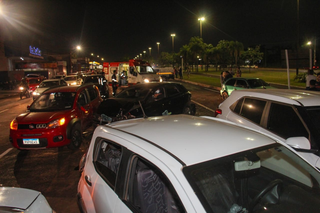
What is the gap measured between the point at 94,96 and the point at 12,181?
4.20 meters

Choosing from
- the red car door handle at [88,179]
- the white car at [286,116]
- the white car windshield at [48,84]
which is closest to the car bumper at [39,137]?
the red car door handle at [88,179]

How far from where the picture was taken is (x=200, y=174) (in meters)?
1.88

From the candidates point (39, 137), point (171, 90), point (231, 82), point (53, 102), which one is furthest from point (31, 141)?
point (231, 82)

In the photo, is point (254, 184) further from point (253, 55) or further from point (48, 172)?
point (253, 55)

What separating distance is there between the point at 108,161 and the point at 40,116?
4.37m

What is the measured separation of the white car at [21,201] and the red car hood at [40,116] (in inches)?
149

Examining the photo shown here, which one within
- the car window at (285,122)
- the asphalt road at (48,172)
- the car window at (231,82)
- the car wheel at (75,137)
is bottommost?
the asphalt road at (48,172)

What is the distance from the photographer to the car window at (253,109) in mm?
4414

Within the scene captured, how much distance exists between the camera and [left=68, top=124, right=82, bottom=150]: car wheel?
22.5ft

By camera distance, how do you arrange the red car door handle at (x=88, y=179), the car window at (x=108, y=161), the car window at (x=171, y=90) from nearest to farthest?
the car window at (x=108, y=161) → the red car door handle at (x=88, y=179) → the car window at (x=171, y=90)

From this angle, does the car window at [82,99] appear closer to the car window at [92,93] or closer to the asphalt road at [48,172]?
the car window at [92,93]

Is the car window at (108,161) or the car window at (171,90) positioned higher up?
the car window at (171,90)

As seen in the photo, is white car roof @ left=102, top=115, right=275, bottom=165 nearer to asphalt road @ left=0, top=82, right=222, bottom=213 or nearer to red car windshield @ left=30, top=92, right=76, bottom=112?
asphalt road @ left=0, top=82, right=222, bottom=213

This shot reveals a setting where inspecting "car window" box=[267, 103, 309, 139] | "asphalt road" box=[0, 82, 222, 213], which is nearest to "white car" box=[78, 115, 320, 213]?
"car window" box=[267, 103, 309, 139]
